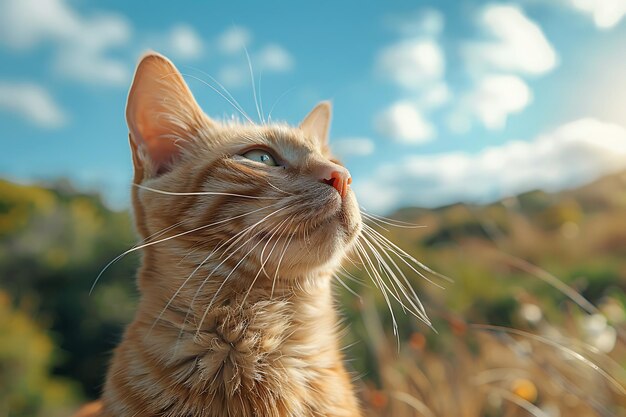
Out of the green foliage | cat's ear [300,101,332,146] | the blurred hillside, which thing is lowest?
the green foliage

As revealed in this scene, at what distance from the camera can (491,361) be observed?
12.5 ft

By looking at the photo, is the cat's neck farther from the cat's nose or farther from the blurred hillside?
the blurred hillside

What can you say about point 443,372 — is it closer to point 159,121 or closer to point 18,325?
point 159,121

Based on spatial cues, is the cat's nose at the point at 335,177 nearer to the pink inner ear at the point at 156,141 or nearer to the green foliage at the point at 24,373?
the pink inner ear at the point at 156,141

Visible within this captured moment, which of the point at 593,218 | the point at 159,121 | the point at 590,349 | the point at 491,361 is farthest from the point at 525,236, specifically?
the point at 159,121

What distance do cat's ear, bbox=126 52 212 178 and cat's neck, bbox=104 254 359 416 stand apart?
39 cm

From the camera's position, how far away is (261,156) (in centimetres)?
130

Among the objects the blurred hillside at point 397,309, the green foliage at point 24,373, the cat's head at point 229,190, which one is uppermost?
the cat's head at point 229,190

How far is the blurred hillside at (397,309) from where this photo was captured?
114 inches

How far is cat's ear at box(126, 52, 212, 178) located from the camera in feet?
4.34

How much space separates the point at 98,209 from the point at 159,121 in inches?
Answer: 218

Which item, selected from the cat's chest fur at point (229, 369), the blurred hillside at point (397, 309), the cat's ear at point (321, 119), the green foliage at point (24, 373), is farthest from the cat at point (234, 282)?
the green foliage at point (24, 373)

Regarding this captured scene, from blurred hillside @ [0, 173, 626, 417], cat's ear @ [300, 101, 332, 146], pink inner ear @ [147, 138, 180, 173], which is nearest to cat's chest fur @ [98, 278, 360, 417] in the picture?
pink inner ear @ [147, 138, 180, 173]

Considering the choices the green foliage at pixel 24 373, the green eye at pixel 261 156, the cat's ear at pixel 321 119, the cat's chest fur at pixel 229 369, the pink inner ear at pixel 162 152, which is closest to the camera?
the cat's chest fur at pixel 229 369
